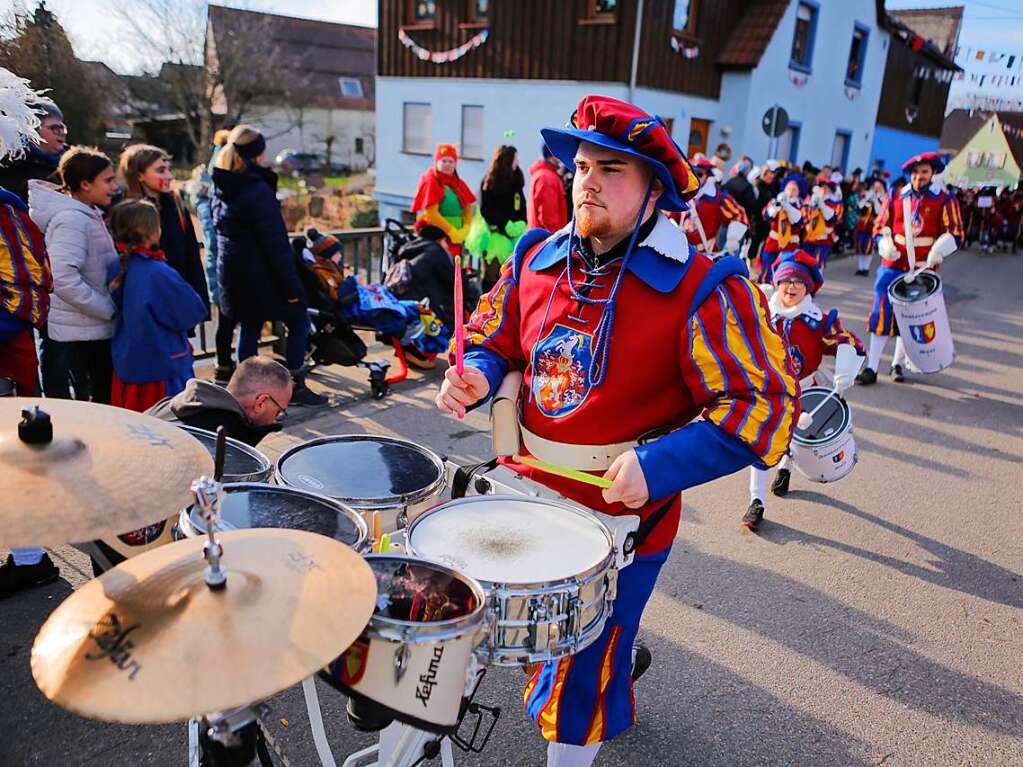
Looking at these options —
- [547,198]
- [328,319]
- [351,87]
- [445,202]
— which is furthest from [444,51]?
[351,87]

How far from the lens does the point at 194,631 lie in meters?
1.21

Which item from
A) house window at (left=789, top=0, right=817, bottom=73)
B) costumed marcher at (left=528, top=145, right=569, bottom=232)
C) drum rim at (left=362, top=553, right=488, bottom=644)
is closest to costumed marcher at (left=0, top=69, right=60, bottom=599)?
drum rim at (left=362, top=553, right=488, bottom=644)

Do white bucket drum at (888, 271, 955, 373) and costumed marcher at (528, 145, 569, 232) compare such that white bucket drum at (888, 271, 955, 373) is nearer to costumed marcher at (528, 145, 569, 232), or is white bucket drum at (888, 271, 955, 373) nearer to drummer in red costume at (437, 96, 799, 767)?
costumed marcher at (528, 145, 569, 232)

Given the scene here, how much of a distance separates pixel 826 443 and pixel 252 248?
4.03m

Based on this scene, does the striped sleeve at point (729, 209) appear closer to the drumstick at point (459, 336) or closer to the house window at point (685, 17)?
the drumstick at point (459, 336)

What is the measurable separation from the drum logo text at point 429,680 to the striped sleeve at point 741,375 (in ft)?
3.08

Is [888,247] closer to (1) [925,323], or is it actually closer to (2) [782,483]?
(1) [925,323]

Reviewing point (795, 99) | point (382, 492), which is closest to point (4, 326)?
point (382, 492)

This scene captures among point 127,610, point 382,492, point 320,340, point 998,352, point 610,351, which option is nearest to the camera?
point 127,610

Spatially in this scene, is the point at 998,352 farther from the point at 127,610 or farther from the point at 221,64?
the point at 221,64

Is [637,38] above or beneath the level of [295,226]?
above

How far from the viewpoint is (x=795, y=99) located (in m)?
21.1

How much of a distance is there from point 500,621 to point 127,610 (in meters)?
0.78

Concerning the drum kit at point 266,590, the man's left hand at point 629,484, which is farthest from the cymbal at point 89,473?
the man's left hand at point 629,484
